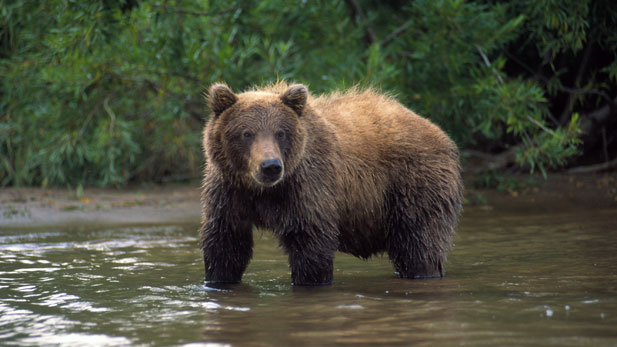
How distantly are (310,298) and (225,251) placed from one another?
99 cm

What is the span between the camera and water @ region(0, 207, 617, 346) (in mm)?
4941

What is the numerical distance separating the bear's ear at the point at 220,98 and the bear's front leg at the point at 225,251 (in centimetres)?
98

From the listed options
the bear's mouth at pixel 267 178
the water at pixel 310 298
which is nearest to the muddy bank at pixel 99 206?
the water at pixel 310 298

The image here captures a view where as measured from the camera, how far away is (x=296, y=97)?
6.56m

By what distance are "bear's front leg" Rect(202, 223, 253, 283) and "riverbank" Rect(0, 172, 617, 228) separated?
16.3ft

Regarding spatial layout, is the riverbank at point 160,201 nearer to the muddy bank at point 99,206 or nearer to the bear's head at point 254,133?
the muddy bank at point 99,206

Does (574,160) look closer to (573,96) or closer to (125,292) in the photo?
(573,96)

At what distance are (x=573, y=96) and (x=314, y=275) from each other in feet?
28.3

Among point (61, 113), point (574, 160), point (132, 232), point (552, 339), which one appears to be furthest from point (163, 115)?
point (552, 339)

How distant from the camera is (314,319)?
5.40 metres

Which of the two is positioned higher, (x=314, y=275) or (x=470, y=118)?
(x=470, y=118)

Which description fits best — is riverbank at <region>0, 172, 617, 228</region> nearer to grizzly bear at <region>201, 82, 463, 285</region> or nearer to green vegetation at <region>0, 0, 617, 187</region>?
green vegetation at <region>0, 0, 617, 187</region>

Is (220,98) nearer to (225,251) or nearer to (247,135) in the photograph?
(247,135)

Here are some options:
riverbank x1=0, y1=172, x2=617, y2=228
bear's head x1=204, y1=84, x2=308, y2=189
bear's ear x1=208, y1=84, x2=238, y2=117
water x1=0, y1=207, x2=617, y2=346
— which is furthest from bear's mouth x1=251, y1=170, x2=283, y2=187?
riverbank x1=0, y1=172, x2=617, y2=228
